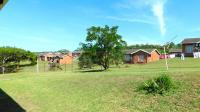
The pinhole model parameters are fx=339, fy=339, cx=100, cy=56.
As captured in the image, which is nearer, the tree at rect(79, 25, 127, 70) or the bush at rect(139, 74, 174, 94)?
the bush at rect(139, 74, 174, 94)

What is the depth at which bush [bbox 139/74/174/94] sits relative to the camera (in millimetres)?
15750

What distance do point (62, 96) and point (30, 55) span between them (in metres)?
53.8

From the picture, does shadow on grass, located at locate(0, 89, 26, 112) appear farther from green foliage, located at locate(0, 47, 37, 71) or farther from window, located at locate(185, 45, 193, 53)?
window, located at locate(185, 45, 193, 53)

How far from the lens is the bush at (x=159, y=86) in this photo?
15750 mm

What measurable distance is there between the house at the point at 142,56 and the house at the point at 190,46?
22.7 feet

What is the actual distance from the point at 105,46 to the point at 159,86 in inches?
1113

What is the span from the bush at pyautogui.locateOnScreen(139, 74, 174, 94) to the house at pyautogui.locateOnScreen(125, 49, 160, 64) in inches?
2167

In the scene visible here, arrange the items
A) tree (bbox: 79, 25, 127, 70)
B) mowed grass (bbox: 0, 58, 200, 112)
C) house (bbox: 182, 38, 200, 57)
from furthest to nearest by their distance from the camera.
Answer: house (bbox: 182, 38, 200, 57), tree (bbox: 79, 25, 127, 70), mowed grass (bbox: 0, 58, 200, 112)

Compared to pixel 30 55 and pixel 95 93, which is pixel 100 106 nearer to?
pixel 95 93

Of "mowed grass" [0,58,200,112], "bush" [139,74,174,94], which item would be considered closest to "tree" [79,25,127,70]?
"mowed grass" [0,58,200,112]

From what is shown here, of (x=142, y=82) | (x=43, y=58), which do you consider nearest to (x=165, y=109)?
(x=142, y=82)

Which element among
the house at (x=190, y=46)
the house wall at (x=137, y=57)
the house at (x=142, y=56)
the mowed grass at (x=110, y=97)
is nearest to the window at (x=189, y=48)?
the house at (x=190, y=46)

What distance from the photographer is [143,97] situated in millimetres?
15500

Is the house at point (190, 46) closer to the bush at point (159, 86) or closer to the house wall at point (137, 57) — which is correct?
the house wall at point (137, 57)
